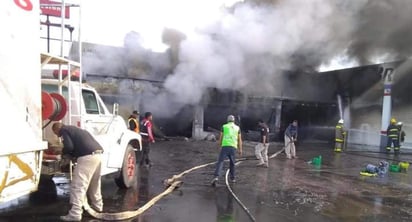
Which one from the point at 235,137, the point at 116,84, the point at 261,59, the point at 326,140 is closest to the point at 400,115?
the point at 326,140

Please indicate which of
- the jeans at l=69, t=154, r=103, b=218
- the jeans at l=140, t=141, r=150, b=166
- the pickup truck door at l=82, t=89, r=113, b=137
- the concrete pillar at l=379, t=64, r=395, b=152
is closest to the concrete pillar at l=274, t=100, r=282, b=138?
the concrete pillar at l=379, t=64, r=395, b=152

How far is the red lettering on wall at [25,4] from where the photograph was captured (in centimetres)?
456

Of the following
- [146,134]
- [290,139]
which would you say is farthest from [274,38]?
[146,134]

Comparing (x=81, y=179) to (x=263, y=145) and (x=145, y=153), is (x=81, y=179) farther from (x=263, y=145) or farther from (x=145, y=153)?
(x=263, y=145)

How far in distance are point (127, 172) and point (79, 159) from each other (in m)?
2.33

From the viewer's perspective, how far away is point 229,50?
57.0 ft

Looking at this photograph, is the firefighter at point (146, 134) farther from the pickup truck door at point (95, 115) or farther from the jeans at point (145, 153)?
the pickup truck door at point (95, 115)

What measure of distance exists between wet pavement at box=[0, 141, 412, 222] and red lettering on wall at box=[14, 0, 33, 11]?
108 inches

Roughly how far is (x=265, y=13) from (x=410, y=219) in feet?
37.1

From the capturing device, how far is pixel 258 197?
784 centimetres

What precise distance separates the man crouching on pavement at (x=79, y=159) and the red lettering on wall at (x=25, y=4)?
1.60 metres

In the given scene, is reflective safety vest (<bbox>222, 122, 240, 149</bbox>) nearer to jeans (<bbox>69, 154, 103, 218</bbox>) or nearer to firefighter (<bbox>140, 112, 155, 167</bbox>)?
→ firefighter (<bbox>140, 112, 155, 167</bbox>)

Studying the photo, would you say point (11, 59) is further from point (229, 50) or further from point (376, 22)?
point (376, 22)

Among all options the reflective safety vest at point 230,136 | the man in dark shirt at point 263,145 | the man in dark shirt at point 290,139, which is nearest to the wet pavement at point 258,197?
the man in dark shirt at point 263,145
